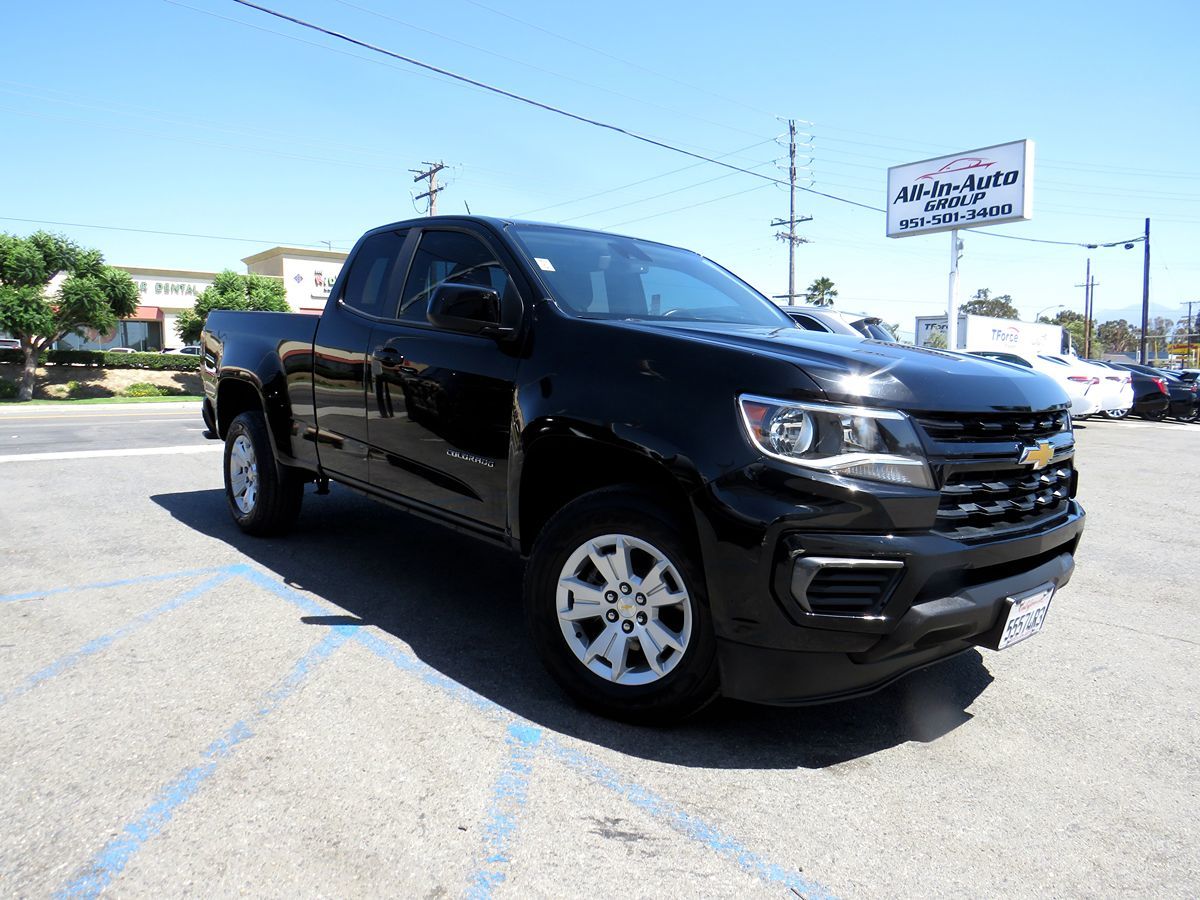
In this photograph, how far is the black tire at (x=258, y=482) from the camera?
5.48m

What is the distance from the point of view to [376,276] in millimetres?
4703

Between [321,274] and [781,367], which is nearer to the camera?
[781,367]

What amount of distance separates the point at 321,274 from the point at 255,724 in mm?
55702

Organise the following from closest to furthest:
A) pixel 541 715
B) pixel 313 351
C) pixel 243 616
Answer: pixel 541 715
pixel 243 616
pixel 313 351

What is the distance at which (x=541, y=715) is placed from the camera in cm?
318

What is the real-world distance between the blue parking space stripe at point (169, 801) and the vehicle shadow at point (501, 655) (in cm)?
66

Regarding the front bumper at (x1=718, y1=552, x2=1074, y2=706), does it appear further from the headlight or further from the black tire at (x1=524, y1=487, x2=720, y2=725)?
the headlight

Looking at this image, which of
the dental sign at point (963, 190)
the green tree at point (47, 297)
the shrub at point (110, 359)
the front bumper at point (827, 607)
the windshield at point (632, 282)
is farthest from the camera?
the shrub at point (110, 359)

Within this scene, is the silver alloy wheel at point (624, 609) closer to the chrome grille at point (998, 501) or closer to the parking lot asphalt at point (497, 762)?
the parking lot asphalt at point (497, 762)

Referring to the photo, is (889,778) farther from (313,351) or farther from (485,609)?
(313,351)

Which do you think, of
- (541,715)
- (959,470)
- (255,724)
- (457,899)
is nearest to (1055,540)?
(959,470)

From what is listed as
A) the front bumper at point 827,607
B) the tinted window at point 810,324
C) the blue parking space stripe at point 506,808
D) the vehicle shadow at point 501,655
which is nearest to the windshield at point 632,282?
the tinted window at point 810,324

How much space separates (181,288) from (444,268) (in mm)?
58506

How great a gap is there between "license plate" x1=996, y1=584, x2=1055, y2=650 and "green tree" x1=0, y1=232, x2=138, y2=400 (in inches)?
1255
